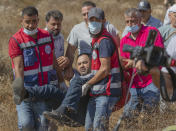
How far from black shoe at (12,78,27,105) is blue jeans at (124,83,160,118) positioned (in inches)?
61.9

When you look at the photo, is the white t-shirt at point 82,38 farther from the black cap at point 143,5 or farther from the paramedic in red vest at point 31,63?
the black cap at point 143,5

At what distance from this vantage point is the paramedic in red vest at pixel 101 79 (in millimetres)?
4535

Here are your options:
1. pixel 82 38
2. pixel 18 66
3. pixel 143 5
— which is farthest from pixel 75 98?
pixel 143 5

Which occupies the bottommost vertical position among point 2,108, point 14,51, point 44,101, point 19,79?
point 2,108

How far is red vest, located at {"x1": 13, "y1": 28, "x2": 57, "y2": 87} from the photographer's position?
4.70 meters

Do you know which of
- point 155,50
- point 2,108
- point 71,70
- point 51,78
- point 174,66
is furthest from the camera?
point 2,108

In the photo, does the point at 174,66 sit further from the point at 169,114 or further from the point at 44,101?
the point at 44,101

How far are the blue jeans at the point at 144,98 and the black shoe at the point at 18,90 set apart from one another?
1.57 meters

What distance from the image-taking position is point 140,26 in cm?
546

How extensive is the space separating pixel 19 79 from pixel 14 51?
457mm

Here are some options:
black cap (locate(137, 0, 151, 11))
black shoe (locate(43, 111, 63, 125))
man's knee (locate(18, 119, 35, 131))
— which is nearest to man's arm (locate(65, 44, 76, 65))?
black shoe (locate(43, 111, 63, 125))

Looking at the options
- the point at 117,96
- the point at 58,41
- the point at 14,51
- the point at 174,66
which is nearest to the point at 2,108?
the point at 58,41

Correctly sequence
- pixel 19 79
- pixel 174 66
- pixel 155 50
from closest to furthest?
pixel 155 50, pixel 19 79, pixel 174 66

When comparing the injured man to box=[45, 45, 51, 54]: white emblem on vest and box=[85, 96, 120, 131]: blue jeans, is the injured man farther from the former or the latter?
box=[45, 45, 51, 54]: white emblem on vest
